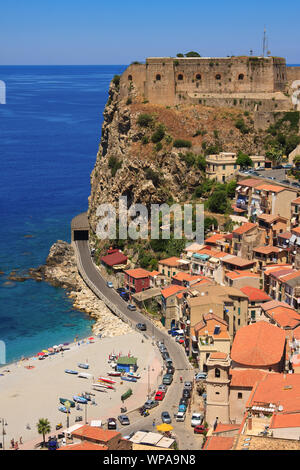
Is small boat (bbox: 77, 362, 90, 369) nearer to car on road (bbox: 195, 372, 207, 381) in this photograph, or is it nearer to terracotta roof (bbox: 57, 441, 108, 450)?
car on road (bbox: 195, 372, 207, 381)

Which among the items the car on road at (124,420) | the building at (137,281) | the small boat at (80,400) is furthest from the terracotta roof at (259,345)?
the building at (137,281)

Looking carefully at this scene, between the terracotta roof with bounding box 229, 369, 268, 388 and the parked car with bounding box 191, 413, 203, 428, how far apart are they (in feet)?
8.57

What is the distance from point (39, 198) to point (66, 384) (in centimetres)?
5592

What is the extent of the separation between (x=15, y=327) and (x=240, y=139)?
2947 cm

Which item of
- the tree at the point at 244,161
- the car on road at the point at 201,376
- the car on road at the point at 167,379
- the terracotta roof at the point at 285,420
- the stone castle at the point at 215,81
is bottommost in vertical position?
the car on road at the point at 167,379

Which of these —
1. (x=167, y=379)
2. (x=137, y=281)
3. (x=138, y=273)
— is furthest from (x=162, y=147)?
(x=167, y=379)

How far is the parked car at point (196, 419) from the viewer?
113ft

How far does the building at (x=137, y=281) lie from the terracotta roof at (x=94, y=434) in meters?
23.5

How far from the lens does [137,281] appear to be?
55094mm

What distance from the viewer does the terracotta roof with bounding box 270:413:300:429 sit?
1060 inches

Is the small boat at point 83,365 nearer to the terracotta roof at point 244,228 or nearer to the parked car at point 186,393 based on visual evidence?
the parked car at point 186,393

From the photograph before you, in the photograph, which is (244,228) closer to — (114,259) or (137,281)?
(137,281)

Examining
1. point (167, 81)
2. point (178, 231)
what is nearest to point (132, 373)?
point (178, 231)

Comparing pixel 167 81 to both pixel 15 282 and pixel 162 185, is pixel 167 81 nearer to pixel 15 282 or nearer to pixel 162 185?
pixel 162 185
